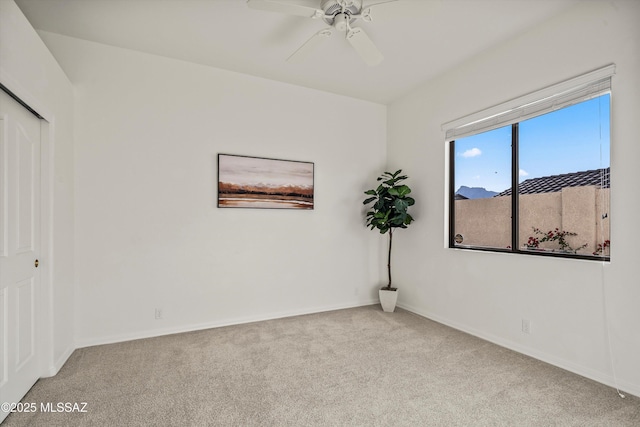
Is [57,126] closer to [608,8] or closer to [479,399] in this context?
[479,399]

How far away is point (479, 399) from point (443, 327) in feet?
4.83

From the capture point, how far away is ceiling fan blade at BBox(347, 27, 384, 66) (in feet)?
8.00

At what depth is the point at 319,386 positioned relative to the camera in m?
2.31

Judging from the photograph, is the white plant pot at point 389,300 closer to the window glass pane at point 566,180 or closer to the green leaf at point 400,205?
the green leaf at point 400,205

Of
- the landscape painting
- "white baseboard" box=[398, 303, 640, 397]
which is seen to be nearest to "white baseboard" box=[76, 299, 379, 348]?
the landscape painting

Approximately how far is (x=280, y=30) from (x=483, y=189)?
259 centimetres

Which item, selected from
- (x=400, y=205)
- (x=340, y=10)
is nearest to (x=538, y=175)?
(x=400, y=205)

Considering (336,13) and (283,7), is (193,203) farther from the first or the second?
(336,13)

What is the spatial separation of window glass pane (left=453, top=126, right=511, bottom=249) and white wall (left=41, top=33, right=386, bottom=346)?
1.31 m

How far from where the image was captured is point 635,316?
2215 millimetres

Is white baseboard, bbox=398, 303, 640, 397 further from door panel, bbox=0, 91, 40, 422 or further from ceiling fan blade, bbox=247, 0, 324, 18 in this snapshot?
door panel, bbox=0, 91, 40, 422

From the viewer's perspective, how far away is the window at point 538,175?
2.54m

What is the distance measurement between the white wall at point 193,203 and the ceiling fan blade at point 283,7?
1656 mm

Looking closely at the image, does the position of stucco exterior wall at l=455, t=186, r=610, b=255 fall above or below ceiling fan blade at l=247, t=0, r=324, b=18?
below
